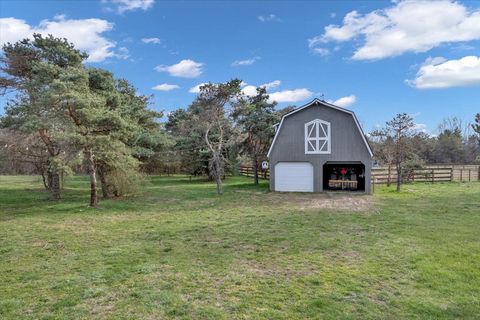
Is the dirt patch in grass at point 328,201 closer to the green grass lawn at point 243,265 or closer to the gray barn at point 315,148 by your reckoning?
the green grass lawn at point 243,265

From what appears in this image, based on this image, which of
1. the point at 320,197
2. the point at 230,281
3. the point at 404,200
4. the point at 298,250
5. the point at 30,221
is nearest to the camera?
the point at 230,281

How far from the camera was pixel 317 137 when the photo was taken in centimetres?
1877

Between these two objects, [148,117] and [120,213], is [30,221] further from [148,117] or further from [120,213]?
[148,117]

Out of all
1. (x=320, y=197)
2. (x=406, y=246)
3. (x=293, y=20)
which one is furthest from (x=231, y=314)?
(x=293, y=20)

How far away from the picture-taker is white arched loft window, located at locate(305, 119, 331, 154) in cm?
1862

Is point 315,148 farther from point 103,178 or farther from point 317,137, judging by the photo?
point 103,178

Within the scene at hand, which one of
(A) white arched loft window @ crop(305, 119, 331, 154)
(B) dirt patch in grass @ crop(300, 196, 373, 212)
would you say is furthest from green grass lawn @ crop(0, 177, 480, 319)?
(A) white arched loft window @ crop(305, 119, 331, 154)

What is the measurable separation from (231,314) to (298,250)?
3259 millimetres

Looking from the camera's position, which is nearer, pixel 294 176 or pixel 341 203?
pixel 341 203

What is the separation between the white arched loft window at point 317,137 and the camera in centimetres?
1862

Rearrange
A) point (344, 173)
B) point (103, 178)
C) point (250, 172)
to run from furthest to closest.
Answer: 1. point (250, 172)
2. point (344, 173)
3. point (103, 178)

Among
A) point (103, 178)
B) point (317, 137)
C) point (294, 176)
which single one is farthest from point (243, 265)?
point (317, 137)

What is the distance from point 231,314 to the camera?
4.28 m

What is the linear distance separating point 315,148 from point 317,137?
0.63 meters
